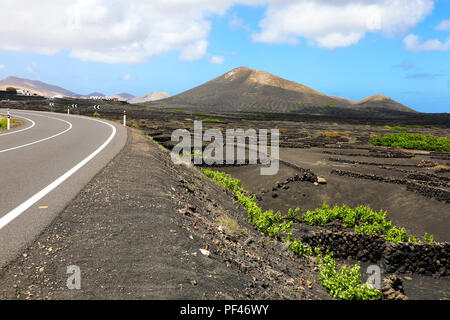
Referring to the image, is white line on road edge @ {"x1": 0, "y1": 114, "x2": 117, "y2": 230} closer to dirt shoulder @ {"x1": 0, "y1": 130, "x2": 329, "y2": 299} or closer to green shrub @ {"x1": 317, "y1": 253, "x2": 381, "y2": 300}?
dirt shoulder @ {"x1": 0, "y1": 130, "x2": 329, "y2": 299}

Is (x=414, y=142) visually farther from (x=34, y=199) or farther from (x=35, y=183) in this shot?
(x=34, y=199)

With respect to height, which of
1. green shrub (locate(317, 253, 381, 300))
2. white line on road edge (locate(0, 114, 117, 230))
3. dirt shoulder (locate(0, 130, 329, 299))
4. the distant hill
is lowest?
green shrub (locate(317, 253, 381, 300))

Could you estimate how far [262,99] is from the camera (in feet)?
545

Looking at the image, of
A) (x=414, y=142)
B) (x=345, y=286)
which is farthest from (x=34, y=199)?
(x=414, y=142)

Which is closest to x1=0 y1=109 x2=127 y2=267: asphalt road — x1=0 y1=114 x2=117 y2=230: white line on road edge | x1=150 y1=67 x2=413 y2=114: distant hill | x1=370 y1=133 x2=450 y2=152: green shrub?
x1=0 y1=114 x2=117 y2=230: white line on road edge

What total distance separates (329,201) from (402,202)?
10.6 ft

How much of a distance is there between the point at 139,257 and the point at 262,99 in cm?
16642

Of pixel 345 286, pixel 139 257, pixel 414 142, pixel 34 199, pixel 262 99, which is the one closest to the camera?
pixel 139 257

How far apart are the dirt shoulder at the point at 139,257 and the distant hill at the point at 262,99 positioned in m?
142

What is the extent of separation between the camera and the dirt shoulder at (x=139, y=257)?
3461 mm

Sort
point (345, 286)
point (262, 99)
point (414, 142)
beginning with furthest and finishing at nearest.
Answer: point (262, 99) → point (414, 142) → point (345, 286)

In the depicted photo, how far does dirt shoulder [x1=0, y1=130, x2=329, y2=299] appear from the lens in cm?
346

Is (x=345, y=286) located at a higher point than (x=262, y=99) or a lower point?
lower

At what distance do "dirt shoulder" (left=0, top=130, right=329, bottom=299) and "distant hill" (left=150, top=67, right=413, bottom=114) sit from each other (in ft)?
465
